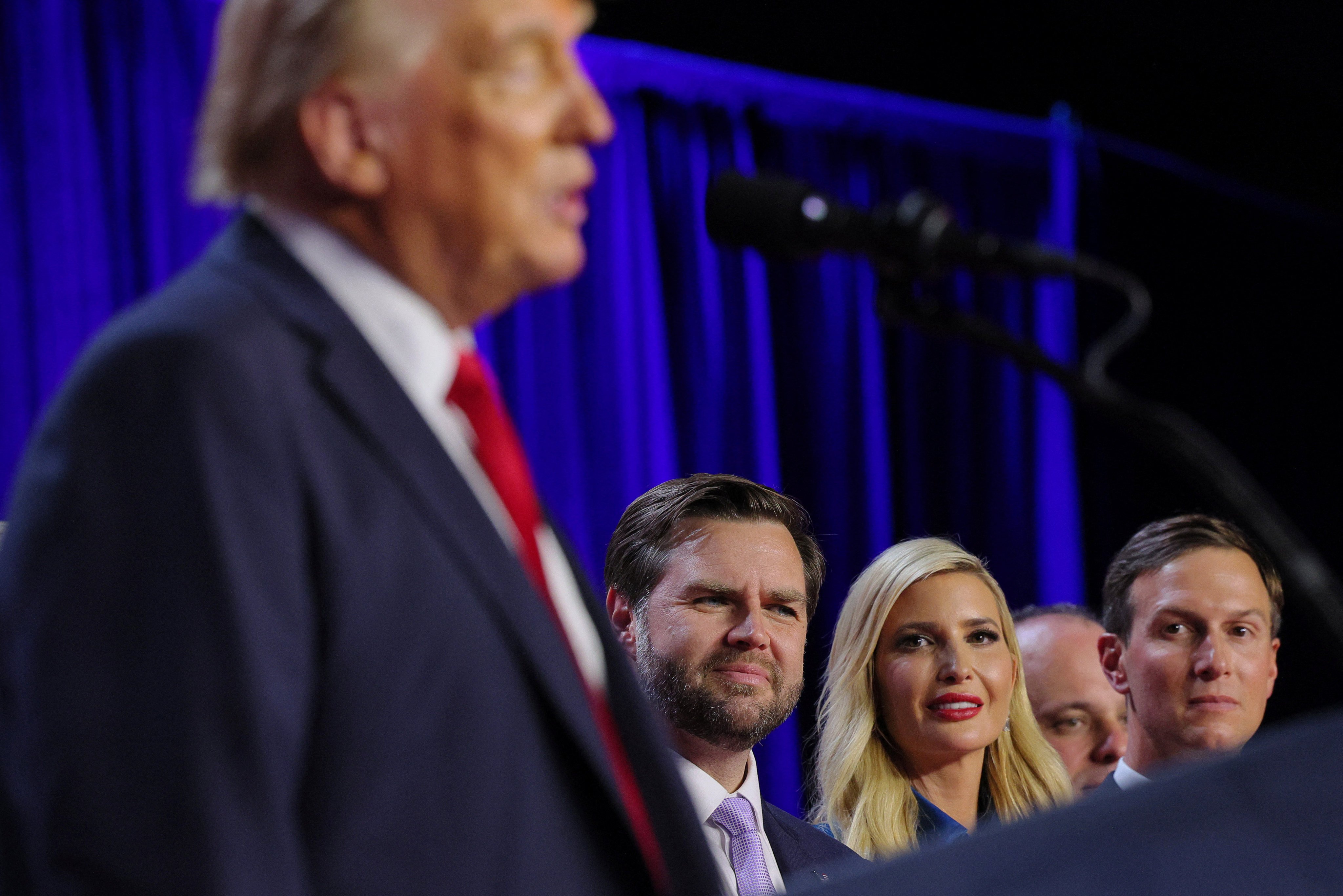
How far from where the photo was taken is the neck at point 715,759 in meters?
2.26

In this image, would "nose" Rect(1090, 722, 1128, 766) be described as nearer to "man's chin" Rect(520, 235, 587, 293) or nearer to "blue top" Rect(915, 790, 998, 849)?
"blue top" Rect(915, 790, 998, 849)

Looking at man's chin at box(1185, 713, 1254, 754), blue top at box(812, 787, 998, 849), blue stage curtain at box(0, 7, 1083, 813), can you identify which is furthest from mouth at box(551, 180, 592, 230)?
blue stage curtain at box(0, 7, 1083, 813)

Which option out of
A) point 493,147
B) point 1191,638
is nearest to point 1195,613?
point 1191,638

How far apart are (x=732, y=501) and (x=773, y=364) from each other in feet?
6.22

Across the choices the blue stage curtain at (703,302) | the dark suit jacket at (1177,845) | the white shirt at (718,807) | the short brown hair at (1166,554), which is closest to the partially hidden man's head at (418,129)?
the dark suit jacket at (1177,845)

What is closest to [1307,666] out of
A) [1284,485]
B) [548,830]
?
[1284,485]

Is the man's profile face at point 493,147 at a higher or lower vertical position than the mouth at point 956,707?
higher

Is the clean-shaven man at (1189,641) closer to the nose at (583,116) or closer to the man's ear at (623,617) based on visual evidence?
the man's ear at (623,617)

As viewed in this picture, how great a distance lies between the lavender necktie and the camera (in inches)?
79.5

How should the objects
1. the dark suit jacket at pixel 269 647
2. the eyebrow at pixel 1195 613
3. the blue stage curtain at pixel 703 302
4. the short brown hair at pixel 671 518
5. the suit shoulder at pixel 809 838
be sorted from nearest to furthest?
the dark suit jacket at pixel 269 647, the suit shoulder at pixel 809 838, the short brown hair at pixel 671 518, the eyebrow at pixel 1195 613, the blue stage curtain at pixel 703 302

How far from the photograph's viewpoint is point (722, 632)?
7.66ft

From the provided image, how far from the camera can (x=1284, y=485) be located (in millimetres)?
5016

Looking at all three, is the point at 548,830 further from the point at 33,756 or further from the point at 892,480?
the point at 892,480

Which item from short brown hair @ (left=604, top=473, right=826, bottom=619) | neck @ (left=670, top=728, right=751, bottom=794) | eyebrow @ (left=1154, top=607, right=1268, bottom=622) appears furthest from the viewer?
eyebrow @ (left=1154, top=607, right=1268, bottom=622)
